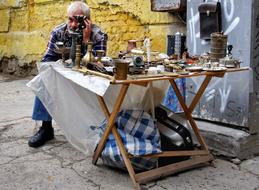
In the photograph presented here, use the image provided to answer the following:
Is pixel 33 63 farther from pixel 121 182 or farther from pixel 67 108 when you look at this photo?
pixel 121 182

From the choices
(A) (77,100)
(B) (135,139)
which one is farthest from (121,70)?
(A) (77,100)

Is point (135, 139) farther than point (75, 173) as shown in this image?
No

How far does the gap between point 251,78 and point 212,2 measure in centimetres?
77

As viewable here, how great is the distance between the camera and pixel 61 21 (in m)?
7.22

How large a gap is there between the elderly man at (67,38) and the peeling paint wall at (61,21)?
126cm

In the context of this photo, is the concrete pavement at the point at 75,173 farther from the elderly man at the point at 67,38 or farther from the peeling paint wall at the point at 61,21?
the peeling paint wall at the point at 61,21

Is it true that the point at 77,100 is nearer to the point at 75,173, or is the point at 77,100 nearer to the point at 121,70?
the point at 75,173

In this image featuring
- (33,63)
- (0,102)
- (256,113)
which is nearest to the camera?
(256,113)

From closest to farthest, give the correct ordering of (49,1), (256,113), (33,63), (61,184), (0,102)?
1. (61,184)
2. (256,113)
3. (0,102)
4. (49,1)
5. (33,63)

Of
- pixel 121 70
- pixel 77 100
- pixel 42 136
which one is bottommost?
pixel 42 136

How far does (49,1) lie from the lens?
24.2 feet

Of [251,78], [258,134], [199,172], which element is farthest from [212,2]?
[199,172]

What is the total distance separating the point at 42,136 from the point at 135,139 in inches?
49.5

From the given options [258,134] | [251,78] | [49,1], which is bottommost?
[258,134]
